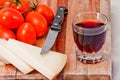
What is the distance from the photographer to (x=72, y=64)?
1148mm

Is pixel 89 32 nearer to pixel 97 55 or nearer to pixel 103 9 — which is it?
pixel 97 55

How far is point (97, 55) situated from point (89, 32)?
8 centimetres

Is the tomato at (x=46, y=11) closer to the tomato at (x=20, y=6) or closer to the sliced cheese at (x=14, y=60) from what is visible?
the tomato at (x=20, y=6)

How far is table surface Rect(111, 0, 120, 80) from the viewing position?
1219 mm

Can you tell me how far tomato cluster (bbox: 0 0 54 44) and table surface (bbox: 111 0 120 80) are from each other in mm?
196

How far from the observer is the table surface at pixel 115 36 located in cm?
122

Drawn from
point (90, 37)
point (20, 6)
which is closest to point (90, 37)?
point (90, 37)

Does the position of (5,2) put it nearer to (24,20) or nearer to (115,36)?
(24,20)

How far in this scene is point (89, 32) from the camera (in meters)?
1.12

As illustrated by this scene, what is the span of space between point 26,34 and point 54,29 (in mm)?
90

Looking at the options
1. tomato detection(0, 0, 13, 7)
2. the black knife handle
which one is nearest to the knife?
the black knife handle

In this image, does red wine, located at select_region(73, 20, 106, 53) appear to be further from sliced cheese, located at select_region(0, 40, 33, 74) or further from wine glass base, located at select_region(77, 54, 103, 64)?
sliced cheese, located at select_region(0, 40, 33, 74)

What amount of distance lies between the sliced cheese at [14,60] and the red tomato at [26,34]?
0.06 meters

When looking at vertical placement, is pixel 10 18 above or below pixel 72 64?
above
